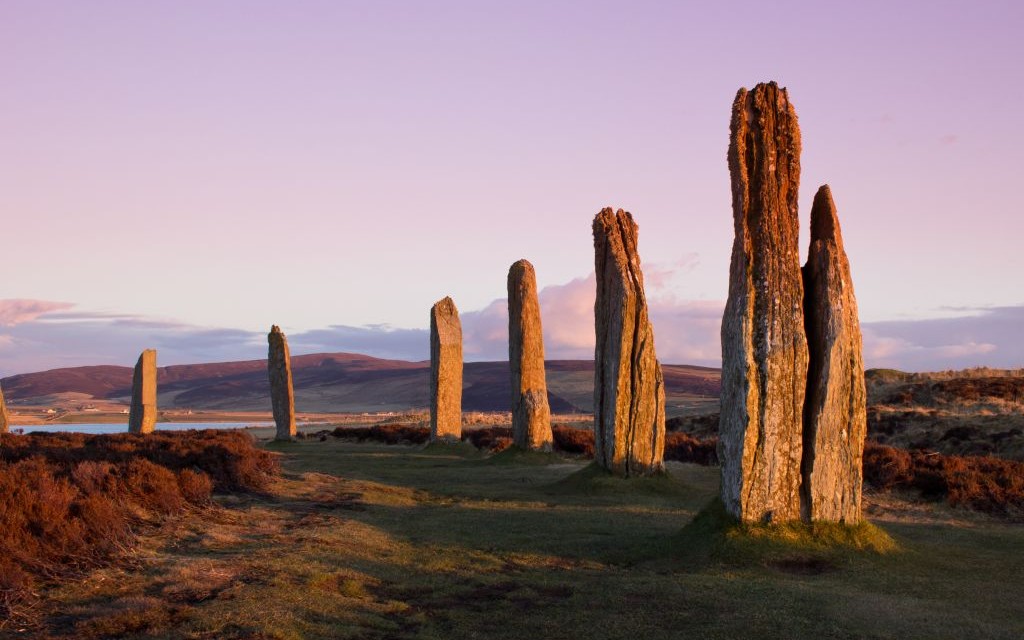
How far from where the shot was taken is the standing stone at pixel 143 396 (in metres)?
33.1

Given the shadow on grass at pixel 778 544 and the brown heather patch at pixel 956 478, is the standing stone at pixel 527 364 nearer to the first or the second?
the brown heather patch at pixel 956 478

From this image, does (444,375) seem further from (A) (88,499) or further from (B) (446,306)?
(A) (88,499)

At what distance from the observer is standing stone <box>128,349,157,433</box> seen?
33.1 meters

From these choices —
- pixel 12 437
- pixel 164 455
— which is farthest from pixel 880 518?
pixel 12 437

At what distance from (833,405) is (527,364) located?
13.9 metres

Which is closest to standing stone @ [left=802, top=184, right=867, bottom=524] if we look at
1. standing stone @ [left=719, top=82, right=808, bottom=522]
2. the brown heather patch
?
standing stone @ [left=719, top=82, right=808, bottom=522]

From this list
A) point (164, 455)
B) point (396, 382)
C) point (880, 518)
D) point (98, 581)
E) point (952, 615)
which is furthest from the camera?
point (396, 382)

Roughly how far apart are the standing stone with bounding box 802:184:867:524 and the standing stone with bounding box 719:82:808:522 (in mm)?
195

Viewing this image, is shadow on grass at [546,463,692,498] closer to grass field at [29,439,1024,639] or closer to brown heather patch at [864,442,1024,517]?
grass field at [29,439,1024,639]

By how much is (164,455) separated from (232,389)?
124362 mm

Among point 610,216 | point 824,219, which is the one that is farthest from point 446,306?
point 824,219

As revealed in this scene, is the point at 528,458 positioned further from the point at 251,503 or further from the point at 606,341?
the point at 251,503

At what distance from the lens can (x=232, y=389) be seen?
450 feet

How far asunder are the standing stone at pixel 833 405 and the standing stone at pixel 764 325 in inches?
7.7
